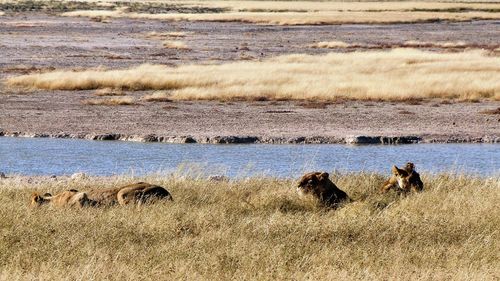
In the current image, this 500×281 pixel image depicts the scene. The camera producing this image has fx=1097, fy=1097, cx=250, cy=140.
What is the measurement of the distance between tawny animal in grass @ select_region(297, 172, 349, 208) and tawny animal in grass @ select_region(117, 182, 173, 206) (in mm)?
1624

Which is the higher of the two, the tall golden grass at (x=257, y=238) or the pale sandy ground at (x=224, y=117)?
the tall golden grass at (x=257, y=238)

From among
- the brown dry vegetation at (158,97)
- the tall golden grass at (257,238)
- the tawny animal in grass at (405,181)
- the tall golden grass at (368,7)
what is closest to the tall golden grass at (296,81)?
the brown dry vegetation at (158,97)

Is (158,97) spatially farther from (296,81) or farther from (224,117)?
(296,81)

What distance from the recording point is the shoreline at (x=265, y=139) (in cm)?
2467

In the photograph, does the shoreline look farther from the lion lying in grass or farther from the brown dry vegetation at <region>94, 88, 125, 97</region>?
the lion lying in grass

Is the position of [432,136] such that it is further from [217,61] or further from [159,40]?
[159,40]

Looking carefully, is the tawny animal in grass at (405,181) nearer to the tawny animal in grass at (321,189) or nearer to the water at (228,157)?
the tawny animal in grass at (321,189)

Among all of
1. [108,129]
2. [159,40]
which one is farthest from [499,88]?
[159,40]

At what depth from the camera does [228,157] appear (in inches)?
866

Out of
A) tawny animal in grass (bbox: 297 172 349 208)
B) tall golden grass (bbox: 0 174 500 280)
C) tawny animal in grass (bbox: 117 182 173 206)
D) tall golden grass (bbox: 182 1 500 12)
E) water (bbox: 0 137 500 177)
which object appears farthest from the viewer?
tall golden grass (bbox: 182 1 500 12)

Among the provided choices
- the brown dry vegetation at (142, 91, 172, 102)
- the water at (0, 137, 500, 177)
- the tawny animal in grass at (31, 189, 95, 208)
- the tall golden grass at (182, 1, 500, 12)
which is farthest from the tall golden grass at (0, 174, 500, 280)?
the tall golden grass at (182, 1, 500, 12)

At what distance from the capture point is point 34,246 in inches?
393

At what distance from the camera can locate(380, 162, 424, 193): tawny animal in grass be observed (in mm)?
14000

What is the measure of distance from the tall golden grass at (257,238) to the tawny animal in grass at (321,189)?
0.18 meters
